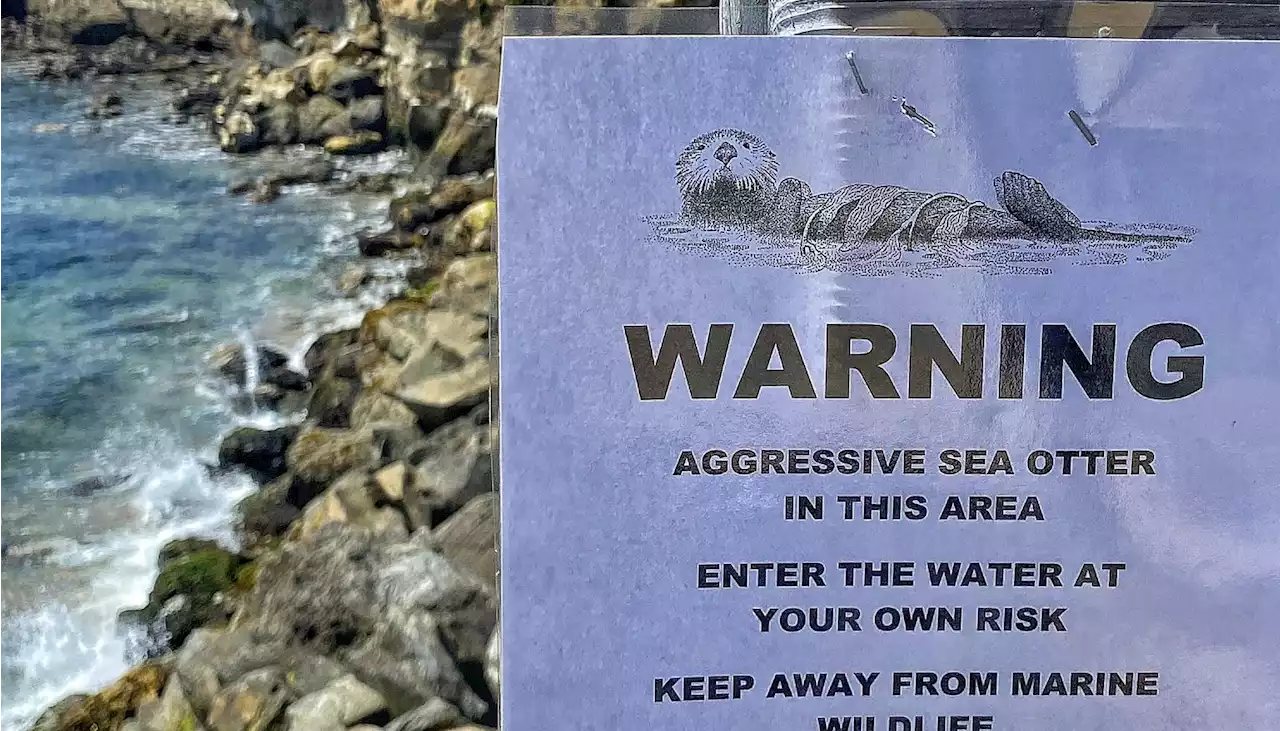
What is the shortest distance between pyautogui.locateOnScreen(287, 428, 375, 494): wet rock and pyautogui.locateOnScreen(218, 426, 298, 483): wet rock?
1.46 feet

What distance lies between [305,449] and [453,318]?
67cm

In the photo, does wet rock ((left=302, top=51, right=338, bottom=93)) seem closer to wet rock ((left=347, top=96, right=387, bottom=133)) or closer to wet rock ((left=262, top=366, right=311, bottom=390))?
wet rock ((left=347, top=96, right=387, bottom=133))

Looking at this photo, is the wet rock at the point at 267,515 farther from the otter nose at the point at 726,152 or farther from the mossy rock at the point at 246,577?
the otter nose at the point at 726,152

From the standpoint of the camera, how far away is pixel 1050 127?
644 millimetres

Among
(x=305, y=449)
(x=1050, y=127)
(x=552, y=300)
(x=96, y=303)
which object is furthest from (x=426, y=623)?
(x=96, y=303)

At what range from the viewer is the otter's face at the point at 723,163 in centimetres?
65

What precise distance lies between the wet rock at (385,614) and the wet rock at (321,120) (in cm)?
590

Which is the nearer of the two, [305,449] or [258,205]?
[305,449]

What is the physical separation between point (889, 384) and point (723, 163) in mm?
181

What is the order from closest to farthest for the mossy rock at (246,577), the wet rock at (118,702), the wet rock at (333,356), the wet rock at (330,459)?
the wet rock at (118,702), the mossy rock at (246,577), the wet rock at (330,459), the wet rock at (333,356)

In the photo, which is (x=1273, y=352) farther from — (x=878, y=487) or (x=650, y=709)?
(x=650, y=709)

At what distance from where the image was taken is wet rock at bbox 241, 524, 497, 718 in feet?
5.27

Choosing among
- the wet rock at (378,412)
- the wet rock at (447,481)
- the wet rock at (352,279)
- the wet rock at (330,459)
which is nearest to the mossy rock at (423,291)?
the wet rock at (352,279)

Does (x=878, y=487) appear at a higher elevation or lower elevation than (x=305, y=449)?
higher
